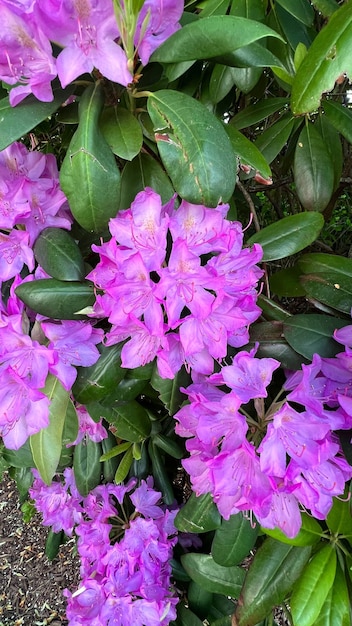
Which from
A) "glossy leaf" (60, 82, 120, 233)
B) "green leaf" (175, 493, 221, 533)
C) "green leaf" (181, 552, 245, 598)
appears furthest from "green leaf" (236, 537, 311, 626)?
"glossy leaf" (60, 82, 120, 233)

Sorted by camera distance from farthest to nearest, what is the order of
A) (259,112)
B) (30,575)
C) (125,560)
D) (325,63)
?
1. (30,575)
2. (125,560)
3. (259,112)
4. (325,63)

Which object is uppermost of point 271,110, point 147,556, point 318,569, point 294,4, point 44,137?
point 294,4

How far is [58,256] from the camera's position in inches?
26.1

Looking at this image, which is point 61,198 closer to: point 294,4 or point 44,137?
point 294,4

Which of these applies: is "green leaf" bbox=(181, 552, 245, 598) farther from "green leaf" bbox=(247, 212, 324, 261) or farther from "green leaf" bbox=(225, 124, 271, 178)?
"green leaf" bbox=(225, 124, 271, 178)

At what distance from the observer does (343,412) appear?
0.65 m

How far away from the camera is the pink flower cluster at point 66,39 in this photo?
0.53 m

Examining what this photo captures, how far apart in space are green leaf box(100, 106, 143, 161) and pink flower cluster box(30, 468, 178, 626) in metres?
0.82

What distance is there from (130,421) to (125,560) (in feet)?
1.04

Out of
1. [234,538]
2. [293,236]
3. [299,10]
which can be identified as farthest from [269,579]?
[299,10]

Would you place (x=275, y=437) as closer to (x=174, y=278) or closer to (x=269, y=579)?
(x=174, y=278)

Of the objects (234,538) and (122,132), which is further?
(234,538)

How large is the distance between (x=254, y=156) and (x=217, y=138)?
0.12 metres

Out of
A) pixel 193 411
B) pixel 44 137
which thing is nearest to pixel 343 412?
pixel 193 411
